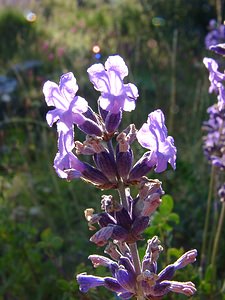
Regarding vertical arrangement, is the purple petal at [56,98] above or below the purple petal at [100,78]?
below

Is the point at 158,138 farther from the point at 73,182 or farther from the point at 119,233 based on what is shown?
the point at 73,182

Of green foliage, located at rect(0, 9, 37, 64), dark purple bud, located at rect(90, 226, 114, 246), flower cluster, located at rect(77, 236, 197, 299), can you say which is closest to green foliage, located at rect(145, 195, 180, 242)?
flower cluster, located at rect(77, 236, 197, 299)

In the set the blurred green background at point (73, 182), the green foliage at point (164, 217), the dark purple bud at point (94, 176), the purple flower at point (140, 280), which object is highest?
the dark purple bud at point (94, 176)

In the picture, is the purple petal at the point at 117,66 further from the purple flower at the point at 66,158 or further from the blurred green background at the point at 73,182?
the blurred green background at the point at 73,182

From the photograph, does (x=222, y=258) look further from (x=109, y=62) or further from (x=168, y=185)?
(x=109, y=62)

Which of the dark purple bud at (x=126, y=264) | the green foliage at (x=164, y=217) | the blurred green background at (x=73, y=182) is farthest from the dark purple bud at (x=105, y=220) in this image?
the green foliage at (x=164, y=217)

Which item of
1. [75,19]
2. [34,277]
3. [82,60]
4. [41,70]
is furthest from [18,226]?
[75,19]

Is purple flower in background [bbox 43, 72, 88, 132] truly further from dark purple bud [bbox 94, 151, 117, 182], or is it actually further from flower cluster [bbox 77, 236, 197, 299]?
flower cluster [bbox 77, 236, 197, 299]
